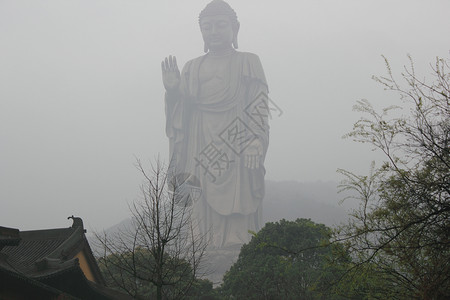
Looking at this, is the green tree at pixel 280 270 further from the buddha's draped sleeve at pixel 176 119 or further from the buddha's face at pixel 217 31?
the buddha's face at pixel 217 31

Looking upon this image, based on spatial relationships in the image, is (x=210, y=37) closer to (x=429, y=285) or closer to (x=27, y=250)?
(x=27, y=250)

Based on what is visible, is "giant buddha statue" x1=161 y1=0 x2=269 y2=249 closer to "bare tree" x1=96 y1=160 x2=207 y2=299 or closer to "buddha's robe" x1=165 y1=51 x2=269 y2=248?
"buddha's robe" x1=165 y1=51 x2=269 y2=248

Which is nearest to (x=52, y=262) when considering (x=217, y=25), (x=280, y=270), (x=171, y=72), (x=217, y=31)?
(x=280, y=270)

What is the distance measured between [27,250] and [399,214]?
5.89 meters

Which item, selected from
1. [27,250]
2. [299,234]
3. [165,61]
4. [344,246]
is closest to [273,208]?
[165,61]

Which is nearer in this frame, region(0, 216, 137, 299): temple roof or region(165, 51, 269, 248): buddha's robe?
region(0, 216, 137, 299): temple roof

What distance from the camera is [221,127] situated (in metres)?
20.7

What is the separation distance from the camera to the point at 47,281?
18.9 ft

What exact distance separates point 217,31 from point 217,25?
28 centimetres

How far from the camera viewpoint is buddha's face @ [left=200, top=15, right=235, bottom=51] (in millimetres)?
21266

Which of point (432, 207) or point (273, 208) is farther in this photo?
point (273, 208)

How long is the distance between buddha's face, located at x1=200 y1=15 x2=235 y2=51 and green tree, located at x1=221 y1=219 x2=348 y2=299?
10.5 metres

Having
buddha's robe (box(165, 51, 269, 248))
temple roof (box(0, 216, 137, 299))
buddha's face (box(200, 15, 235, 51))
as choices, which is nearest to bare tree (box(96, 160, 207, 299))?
temple roof (box(0, 216, 137, 299))

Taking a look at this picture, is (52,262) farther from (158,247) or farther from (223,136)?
(223,136)
